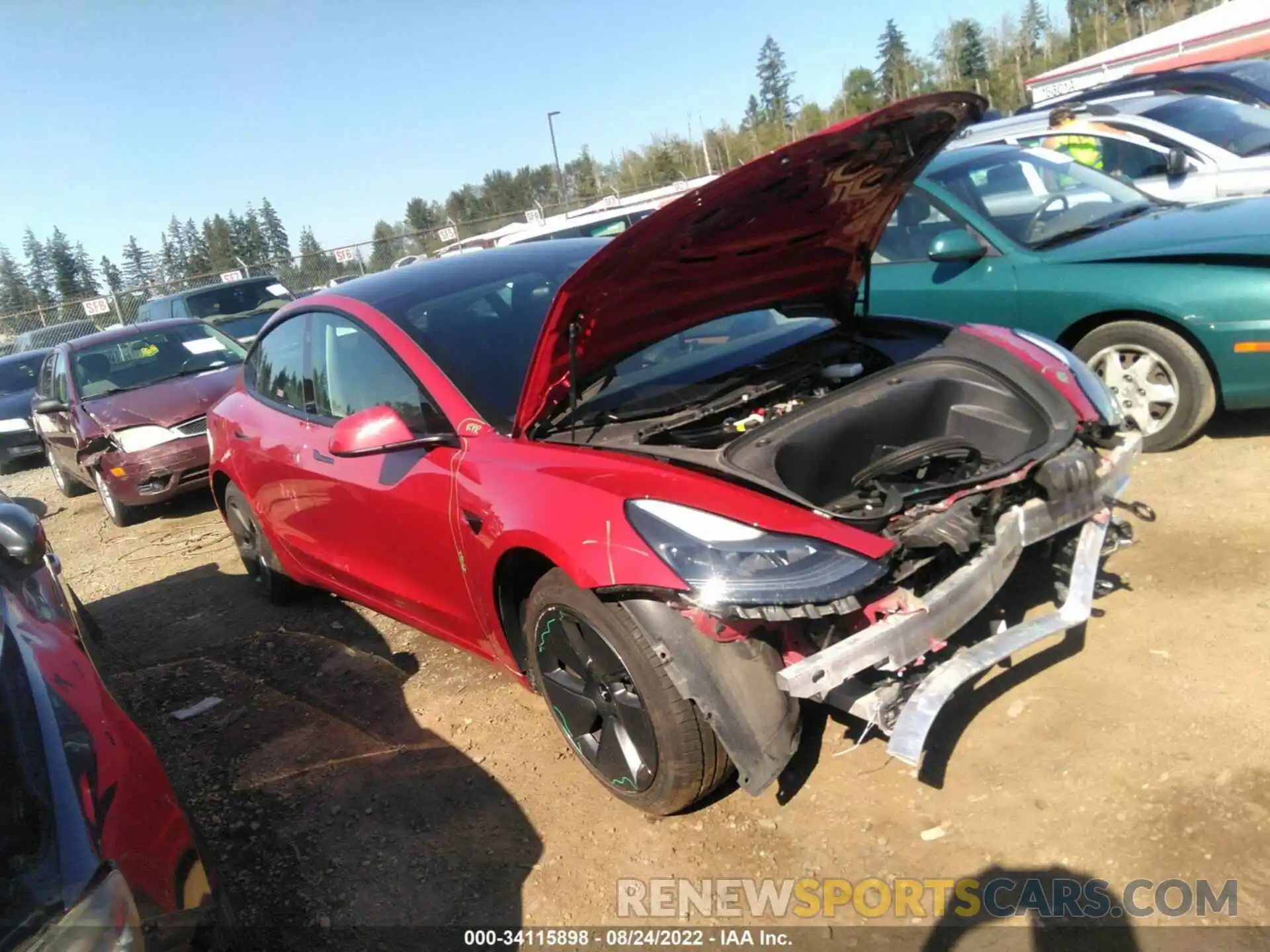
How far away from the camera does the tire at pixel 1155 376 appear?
4469 millimetres

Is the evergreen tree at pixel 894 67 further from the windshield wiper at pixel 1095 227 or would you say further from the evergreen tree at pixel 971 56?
the windshield wiper at pixel 1095 227

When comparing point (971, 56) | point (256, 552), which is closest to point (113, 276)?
point (256, 552)

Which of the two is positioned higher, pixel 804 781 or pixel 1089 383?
pixel 1089 383

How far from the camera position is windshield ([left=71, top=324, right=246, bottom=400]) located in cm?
830

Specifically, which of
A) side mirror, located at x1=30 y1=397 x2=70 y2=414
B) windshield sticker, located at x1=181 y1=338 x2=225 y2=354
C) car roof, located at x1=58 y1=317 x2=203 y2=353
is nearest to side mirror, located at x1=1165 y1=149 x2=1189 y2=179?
windshield sticker, located at x1=181 y1=338 x2=225 y2=354

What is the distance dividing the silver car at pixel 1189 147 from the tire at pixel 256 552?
5766 millimetres

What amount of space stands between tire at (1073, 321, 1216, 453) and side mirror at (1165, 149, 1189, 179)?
374 centimetres

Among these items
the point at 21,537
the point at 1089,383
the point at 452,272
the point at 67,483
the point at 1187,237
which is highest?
the point at 452,272

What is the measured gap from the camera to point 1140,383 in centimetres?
470

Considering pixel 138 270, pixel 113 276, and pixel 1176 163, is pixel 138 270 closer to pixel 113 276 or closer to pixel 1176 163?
pixel 113 276

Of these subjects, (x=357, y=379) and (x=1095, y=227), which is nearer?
(x=357, y=379)

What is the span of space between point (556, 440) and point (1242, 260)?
3521mm

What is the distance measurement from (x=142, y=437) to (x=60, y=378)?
7.11 ft

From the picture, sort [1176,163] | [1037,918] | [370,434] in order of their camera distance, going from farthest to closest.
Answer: [1176,163]
[370,434]
[1037,918]
